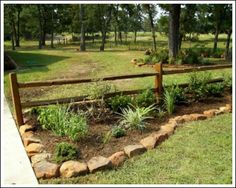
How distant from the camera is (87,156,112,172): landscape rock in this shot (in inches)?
159

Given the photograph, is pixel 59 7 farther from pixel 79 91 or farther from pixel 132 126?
pixel 132 126

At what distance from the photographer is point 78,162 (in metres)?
4.15

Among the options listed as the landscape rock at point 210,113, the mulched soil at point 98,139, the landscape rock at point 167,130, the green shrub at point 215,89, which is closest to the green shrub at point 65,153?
the mulched soil at point 98,139

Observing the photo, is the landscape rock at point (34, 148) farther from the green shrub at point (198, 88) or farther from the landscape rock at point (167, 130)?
the green shrub at point (198, 88)

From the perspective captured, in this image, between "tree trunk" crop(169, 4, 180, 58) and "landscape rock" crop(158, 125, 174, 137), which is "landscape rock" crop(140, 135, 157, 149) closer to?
"landscape rock" crop(158, 125, 174, 137)

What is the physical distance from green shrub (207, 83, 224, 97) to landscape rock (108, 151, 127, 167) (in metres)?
3.81

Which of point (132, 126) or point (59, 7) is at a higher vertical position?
point (59, 7)

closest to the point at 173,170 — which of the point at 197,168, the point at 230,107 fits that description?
the point at 197,168

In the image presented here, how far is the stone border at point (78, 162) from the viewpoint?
13.1 feet

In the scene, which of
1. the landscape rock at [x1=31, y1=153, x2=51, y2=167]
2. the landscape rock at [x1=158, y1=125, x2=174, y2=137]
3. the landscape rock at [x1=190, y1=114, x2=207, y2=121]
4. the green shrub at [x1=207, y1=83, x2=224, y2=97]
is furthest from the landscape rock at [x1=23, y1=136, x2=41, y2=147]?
the green shrub at [x1=207, y1=83, x2=224, y2=97]

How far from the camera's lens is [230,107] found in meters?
6.65

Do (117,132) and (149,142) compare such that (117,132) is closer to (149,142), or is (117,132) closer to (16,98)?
(149,142)

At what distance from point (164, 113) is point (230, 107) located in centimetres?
144

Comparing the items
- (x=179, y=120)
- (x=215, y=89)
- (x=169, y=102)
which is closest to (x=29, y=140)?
(x=179, y=120)
